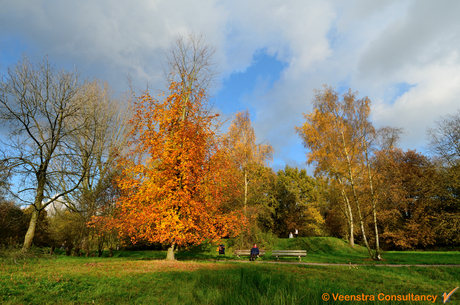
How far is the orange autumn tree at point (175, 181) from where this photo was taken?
11.9 metres

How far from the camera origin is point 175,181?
12562 millimetres

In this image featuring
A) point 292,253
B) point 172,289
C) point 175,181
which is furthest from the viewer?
point 292,253

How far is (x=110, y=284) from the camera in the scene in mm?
6410

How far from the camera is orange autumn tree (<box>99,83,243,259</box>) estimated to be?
1194 centimetres

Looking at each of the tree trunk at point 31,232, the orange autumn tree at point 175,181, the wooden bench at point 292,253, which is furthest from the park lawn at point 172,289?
the wooden bench at point 292,253

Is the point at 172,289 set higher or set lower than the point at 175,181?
lower

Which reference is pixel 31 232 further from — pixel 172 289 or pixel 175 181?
pixel 172 289

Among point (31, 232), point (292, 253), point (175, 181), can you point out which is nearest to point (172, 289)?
point (175, 181)

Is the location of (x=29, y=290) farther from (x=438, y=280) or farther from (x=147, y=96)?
(x=438, y=280)

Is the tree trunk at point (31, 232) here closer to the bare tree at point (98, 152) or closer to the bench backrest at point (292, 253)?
the bare tree at point (98, 152)

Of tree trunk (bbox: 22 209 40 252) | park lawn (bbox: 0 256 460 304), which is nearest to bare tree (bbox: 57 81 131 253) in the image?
tree trunk (bbox: 22 209 40 252)

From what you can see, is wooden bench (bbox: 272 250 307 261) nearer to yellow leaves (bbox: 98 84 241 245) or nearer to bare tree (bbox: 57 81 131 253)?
yellow leaves (bbox: 98 84 241 245)

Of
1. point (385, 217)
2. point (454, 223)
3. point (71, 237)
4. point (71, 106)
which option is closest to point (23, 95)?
point (71, 106)

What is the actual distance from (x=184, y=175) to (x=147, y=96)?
229 inches
